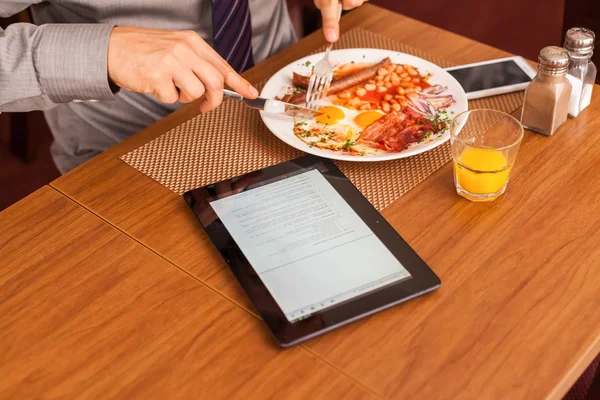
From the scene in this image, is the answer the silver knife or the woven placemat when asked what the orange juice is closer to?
the woven placemat

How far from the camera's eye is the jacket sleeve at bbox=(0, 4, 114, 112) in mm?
1188

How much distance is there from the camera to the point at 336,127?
4.30 feet

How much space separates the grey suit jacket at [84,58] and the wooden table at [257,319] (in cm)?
17

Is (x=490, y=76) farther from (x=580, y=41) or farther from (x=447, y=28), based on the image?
(x=447, y=28)

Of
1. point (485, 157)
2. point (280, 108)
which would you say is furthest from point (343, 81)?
point (485, 157)

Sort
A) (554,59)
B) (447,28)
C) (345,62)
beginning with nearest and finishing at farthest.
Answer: (554,59)
(345,62)
(447,28)

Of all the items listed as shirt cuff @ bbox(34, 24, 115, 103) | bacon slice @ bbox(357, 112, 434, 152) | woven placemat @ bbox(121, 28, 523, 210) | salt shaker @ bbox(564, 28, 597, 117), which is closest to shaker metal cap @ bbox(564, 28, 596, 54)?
salt shaker @ bbox(564, 28, 597, 117)

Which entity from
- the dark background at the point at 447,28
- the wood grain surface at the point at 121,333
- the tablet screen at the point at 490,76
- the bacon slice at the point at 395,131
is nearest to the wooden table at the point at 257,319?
the wood grain surface at the point at 121,333

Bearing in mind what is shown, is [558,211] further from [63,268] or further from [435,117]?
[63,268]

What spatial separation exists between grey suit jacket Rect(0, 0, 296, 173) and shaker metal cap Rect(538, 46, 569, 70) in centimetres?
77

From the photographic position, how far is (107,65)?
119cm

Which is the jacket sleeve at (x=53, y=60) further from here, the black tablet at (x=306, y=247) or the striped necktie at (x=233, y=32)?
the striped necktie at (x=233, y=32)

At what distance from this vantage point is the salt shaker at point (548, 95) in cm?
119

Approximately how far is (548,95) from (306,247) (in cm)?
56
